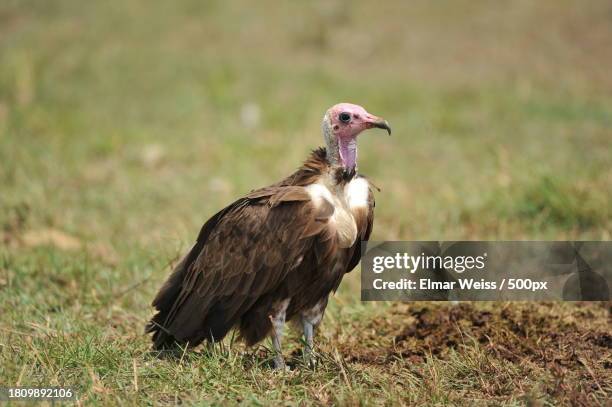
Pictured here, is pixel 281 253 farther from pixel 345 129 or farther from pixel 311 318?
pixel 345 129

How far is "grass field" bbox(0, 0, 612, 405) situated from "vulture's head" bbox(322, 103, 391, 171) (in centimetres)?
94

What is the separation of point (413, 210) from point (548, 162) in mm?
1900

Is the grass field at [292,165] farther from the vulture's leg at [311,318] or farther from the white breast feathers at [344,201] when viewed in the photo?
the white breast feathers at [344,201]

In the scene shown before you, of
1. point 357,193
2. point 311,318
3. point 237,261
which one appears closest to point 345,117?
point 357,193

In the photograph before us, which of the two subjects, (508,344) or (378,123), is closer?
(378,123)

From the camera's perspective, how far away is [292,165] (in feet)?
26.2

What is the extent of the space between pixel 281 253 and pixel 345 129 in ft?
2.23

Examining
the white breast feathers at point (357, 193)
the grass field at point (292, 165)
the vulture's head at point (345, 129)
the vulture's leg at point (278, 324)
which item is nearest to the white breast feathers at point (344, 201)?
the white breast feathers at point (357, 193)

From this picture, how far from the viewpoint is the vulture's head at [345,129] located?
140 inches

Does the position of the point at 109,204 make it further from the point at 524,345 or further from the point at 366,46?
the point at 366,46

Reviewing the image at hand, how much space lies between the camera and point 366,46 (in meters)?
12.4

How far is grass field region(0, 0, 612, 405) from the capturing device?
3350 mm

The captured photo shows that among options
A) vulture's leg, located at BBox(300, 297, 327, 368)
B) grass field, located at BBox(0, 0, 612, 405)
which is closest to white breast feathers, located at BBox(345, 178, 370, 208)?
vulture's leg, located at BBox(300, 297, 327, 368)

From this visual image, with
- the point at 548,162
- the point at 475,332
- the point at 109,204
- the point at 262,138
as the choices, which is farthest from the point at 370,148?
the point at 475,332
